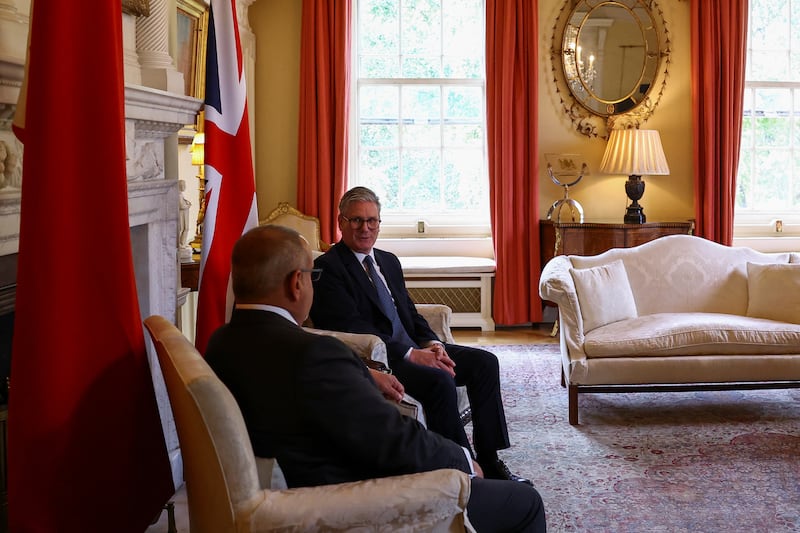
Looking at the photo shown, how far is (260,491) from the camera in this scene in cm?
175

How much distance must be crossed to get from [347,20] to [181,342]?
16.9 feet

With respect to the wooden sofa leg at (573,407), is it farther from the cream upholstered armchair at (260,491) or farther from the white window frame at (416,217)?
the white window frame at (416,217)

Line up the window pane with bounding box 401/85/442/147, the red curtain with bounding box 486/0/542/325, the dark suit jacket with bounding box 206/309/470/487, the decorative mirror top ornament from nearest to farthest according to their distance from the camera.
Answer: the dark suit jacket with bounding box 206/309/470/487
the red curtain with bounding box 486/0/542/325
the decorative mirror top ornament
the window pane with bounding box 401/85/442/147

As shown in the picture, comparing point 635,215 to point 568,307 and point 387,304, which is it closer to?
point 568,307

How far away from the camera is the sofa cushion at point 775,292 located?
4.53m

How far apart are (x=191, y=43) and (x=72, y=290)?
301 cm

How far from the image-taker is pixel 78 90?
2064 millimetres

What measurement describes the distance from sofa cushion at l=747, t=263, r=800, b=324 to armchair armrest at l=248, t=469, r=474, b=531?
3.28 meters

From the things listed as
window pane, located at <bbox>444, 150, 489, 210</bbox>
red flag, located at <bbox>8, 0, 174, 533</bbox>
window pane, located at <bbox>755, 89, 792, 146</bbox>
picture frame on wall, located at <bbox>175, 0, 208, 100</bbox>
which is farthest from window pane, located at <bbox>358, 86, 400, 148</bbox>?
red flag, located at <bbox>8, 0, 174, 533</bbox>

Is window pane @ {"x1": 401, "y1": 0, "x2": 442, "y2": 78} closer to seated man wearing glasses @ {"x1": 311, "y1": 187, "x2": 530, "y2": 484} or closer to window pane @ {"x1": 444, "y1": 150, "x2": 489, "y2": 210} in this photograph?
window pane @ {"x1": 444, "y1": 150, "x2": 489, "y2": 210}

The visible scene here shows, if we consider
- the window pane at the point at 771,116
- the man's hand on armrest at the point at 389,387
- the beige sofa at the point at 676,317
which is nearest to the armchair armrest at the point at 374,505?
the man's hand on armrest at the point at 389,387

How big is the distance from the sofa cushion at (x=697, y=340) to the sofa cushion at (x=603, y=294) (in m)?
0.18

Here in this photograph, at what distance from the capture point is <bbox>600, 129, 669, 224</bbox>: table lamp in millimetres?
6500

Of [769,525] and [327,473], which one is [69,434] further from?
[769,525]
